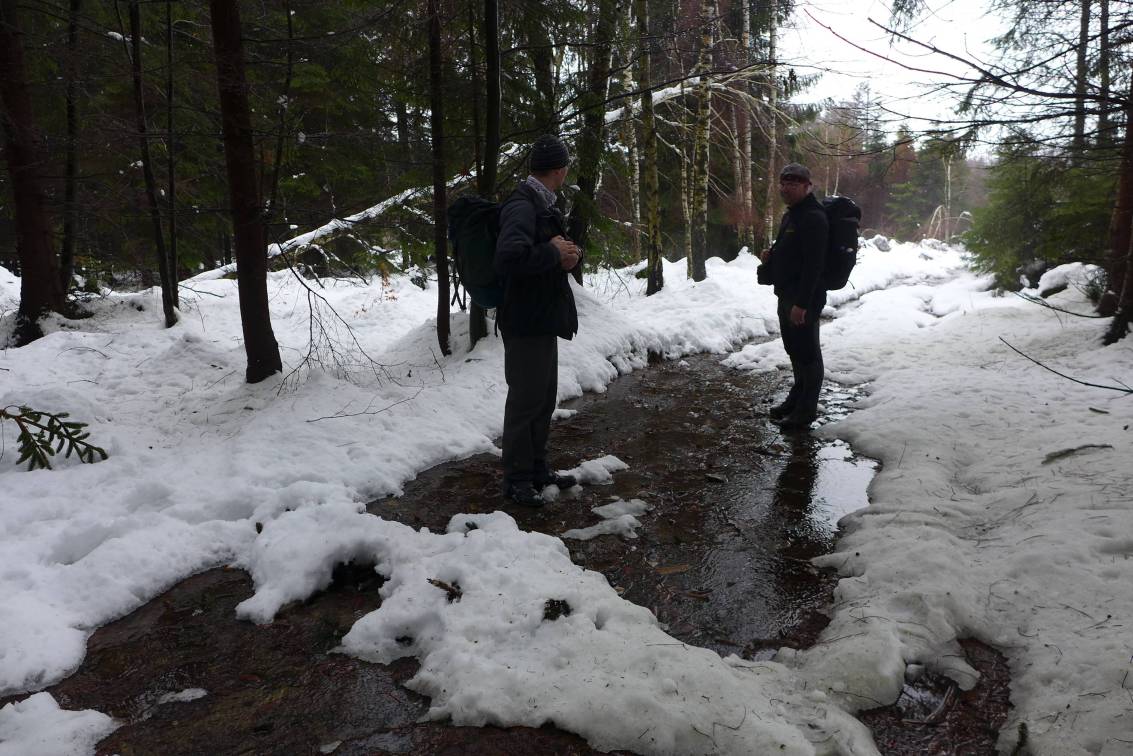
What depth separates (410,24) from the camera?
7.23m

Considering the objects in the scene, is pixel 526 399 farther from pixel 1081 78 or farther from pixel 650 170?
pixel 650 170

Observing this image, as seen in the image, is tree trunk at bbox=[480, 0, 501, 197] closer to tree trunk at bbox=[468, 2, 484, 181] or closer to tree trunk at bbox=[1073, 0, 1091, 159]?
tree trunk at bbox=[468, 2, 484, 181]

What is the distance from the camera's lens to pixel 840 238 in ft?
18.9

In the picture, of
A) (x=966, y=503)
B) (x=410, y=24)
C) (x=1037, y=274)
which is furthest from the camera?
(x=1037, y=274)

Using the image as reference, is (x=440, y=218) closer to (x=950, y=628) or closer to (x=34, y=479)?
(x=34, y=479)

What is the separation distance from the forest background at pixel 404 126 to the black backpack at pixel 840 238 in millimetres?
478

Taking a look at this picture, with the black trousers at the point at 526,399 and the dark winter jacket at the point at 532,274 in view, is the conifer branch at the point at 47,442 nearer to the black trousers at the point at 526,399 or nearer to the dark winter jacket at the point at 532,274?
the black trousers at the point at 526,399

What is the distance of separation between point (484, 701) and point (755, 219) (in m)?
24.1

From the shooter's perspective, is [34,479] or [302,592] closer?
[302,592]

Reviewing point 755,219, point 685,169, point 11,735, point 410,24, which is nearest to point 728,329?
point 410,24

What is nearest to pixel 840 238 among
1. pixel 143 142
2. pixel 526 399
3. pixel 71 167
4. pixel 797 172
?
pixel 797 172

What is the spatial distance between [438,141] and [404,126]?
4.21m

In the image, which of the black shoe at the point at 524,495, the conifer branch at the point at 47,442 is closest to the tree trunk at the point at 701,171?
the black shoe at the point at 524,495

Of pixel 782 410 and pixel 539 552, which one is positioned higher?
pixel 539 552
